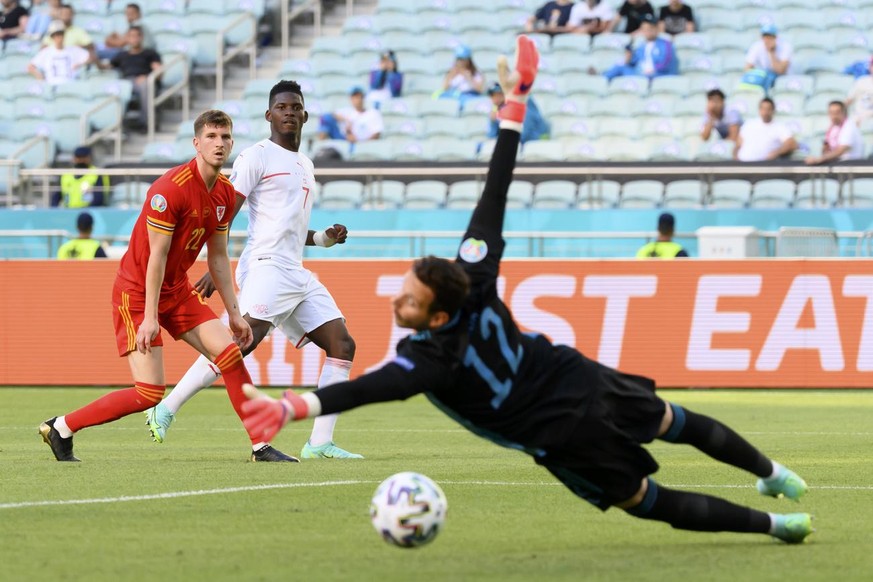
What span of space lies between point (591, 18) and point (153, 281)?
16.6 m

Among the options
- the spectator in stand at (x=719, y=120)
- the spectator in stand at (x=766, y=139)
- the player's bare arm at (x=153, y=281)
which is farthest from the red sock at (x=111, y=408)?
the spectator in stand at (x=719, y=120)

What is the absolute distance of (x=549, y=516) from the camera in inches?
293

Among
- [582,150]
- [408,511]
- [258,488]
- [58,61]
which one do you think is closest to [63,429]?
[258,488]

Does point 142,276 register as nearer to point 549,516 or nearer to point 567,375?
point 549,516

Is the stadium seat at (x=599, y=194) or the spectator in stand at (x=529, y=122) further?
the spectator in stand at (x=529, y=122)

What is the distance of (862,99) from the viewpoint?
69.0 feet

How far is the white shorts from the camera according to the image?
1044cm

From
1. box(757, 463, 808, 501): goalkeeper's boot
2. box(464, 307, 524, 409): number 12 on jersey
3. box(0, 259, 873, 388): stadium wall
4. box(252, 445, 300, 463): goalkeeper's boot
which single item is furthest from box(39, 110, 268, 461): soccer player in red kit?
box(0, 259, 873, 388): stadium wall

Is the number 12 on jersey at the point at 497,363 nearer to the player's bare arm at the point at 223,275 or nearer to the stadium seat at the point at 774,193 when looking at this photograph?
the player's bare arm at the point at 223,275

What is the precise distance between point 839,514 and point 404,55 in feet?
59.9

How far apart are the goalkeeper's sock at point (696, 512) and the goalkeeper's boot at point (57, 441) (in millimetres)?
4647

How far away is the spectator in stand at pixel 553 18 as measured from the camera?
2464 centimetres

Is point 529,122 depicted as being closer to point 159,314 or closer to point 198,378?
point 198,378

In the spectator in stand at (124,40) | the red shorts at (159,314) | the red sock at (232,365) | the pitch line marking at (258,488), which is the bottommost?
the pitch line marking at (258,488)
